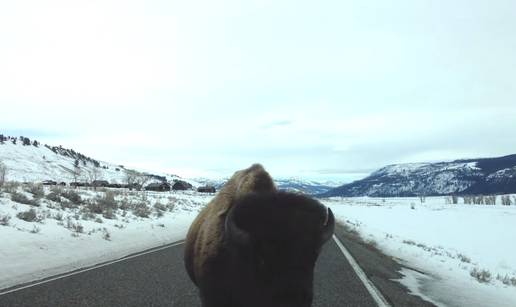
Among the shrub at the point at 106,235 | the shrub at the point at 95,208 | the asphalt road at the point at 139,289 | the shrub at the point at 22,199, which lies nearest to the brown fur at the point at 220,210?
the asphalt road at the point at 139,289

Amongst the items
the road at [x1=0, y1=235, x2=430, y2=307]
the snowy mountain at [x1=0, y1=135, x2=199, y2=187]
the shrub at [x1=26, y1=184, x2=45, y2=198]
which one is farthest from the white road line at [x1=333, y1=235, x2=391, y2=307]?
the snowy mountain at [x1=0, y1=135, x2=199, y2=187]

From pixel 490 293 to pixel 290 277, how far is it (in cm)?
937

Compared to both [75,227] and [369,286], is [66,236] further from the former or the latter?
[369,286]

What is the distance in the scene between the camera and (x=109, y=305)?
22.1 ft

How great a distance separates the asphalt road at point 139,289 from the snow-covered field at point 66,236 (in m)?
0.94

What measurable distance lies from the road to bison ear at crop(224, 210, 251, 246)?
3634 millimetres

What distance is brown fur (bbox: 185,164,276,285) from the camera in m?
4.40

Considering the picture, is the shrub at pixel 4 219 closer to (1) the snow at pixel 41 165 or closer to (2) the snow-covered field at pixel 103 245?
(2) the snow-covered field at pixel 103 245

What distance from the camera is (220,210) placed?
4.95 meters

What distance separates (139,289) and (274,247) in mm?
4971

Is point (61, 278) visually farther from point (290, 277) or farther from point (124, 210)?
point (124, 210)

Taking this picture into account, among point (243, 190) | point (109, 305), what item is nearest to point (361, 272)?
point (109, 305)

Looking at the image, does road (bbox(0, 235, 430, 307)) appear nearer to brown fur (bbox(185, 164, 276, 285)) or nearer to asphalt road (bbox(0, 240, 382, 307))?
asphalt road (bbox(0, 240, 382, 307))

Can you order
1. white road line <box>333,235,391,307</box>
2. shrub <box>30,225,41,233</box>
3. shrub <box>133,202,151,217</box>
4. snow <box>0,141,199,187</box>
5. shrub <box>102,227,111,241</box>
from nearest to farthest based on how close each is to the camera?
white road line <box>333,235,391,307</box>
shrub <box>30,225,41,233</box>
shrub <box>102,227,111,241</box>
shrub <box>133,202,151,217</box>
snow <box>0,141,199,187</box>
